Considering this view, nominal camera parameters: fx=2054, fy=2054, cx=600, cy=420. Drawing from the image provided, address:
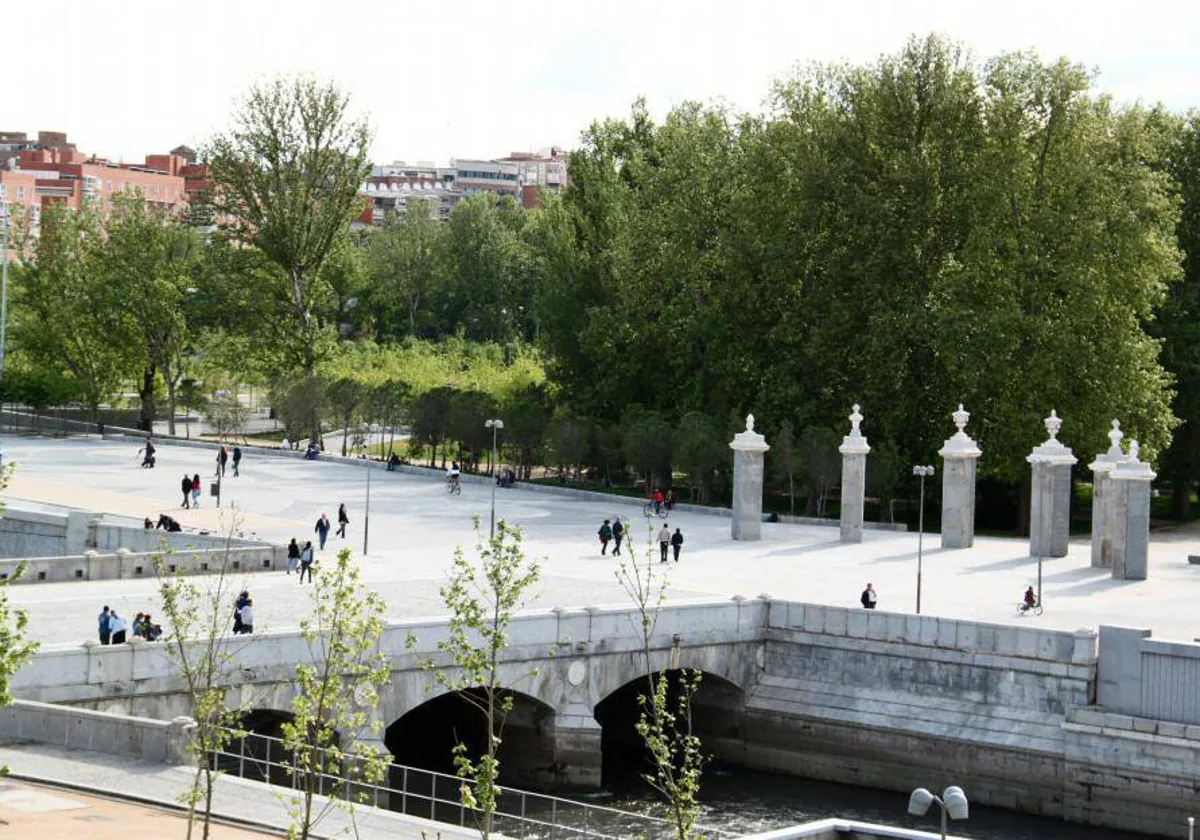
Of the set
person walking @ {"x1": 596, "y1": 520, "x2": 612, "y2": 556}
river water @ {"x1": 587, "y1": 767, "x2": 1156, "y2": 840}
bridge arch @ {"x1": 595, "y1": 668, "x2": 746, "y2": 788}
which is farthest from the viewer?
person walking @ {"x1": 596, "y1": 520, "x2": 612, "y2": 556}

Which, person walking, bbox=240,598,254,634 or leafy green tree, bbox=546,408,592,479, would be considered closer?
person walking, bbox=240,598,254,634

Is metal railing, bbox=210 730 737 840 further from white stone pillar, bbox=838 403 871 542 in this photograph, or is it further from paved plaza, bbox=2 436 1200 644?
white stone pillar, bbox=838 403 871 542

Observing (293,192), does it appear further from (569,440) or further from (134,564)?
(134,564)

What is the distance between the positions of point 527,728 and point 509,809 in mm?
3639

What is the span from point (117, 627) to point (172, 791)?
8265 millimetres

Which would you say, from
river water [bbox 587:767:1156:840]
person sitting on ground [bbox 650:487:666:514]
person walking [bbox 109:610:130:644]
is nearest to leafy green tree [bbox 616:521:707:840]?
river water [bbox 587:767:1156:840]

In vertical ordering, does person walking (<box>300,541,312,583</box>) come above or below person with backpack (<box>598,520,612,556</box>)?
below

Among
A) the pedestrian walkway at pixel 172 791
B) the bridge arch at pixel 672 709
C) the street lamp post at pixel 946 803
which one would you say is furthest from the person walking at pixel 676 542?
the street lamp post at pixel 946 803

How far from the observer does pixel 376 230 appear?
14975cm

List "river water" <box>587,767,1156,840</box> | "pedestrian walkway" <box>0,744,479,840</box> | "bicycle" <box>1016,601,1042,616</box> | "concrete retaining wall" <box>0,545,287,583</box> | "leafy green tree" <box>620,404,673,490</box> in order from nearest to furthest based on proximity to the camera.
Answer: "pedestrian walkway" <box>0,744,479,840</box>
"river water" <box>587,767,1156,840</box>
"bicycle" <box>1016,601,1042,616</box>
"concrete retaining wall" <box>0,545,287,583</box>
"leafy green tree" <box>620,404,673,490</box>

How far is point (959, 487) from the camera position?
58.3m

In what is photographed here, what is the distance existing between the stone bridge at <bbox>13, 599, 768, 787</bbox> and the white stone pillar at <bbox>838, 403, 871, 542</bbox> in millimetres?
14569

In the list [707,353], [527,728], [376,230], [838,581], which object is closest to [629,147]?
[707,353]

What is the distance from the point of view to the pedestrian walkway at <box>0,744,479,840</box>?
89.9ft
